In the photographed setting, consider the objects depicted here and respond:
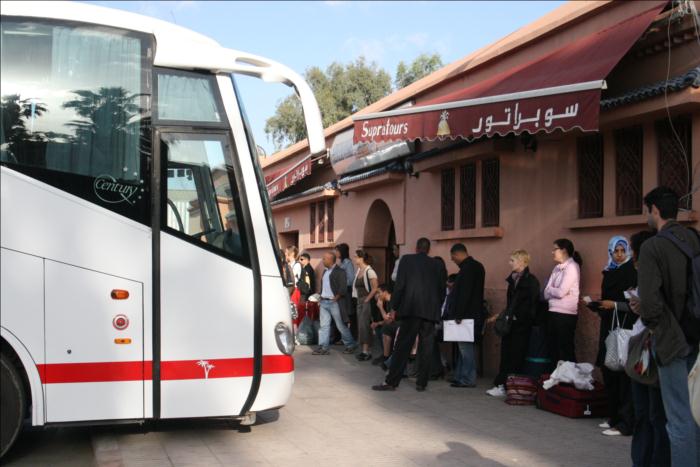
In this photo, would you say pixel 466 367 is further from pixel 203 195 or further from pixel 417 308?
pixel 203 195

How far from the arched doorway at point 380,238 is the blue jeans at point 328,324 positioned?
309cm

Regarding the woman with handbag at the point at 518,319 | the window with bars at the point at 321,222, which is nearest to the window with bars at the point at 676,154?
the woman with handbag at the point at 518,319

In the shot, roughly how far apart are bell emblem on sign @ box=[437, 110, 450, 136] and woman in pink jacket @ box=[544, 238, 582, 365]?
6.12 ft

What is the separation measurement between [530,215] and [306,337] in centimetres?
701

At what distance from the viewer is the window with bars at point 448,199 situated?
13.8 meters

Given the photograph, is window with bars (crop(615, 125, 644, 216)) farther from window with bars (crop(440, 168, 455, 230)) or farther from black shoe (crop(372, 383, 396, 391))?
window with bars (crop(440, 168, 455, 230))

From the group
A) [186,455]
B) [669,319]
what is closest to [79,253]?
[186,455]

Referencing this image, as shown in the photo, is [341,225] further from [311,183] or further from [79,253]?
[79,253]

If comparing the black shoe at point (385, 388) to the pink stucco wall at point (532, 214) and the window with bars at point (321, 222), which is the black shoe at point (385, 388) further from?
the window with bars at point (321, 222)

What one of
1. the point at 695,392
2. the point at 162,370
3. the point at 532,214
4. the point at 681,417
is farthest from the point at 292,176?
the point at 695,392

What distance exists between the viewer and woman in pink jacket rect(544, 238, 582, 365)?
9.45 metres

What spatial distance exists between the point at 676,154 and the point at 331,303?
25.4 ft

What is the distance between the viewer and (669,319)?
5.23 m

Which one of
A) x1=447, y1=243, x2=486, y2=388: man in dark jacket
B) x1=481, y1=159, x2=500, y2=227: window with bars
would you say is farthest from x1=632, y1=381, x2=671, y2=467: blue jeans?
x1=481, y1=159, x2=500, y2=227: window with bars
